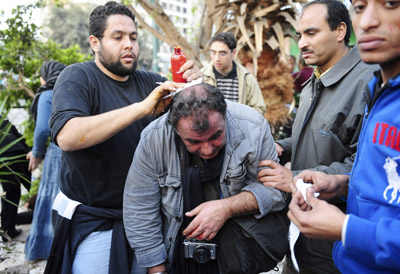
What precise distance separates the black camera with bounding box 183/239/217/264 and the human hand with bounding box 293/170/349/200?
629mm

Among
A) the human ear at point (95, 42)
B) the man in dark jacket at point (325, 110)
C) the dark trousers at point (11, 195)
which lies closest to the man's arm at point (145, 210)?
the man in dark jacket at point (325, 110)

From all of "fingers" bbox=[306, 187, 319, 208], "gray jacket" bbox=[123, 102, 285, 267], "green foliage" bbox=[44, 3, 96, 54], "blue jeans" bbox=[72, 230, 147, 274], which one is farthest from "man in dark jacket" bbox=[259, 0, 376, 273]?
"green foliage" bbox=[44, 3, 96, 54]

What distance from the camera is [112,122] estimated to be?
187 cm

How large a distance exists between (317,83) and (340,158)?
493mm

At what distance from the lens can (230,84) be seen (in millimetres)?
4375

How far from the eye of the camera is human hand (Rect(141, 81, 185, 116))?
1.79 m

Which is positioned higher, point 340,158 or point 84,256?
point 340,158

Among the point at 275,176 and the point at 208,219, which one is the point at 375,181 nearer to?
the point at 275,176

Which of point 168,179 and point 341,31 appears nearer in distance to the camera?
point 168,179

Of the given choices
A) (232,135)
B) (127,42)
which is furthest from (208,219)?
(127,42)

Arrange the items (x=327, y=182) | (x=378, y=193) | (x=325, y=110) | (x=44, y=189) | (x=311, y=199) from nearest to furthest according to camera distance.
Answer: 1. (x=378, y=193)
2. (x=311, y=199)
3. (x=327, y=182)
4. (x=325, y=110)
5. (x=44, y=189)

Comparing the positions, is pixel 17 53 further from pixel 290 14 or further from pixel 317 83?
pixel 317 83

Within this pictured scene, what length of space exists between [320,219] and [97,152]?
4.56ft

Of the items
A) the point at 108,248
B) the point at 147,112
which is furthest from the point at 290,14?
the point at 108,248
